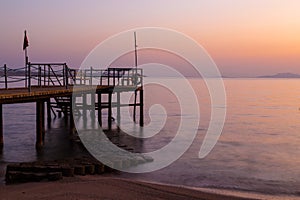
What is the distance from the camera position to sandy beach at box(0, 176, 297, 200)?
11.8m

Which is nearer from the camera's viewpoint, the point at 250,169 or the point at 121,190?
the point at 121,190

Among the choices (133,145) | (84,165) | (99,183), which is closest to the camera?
(99,183)

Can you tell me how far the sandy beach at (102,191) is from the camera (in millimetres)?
11828

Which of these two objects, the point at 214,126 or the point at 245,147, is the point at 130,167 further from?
the point at 214,126

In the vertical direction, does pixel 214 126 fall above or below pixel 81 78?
→ below

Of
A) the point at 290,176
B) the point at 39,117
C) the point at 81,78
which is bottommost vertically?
the point at 290,176

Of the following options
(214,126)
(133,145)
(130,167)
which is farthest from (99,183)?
(214,126)

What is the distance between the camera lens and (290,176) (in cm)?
1877

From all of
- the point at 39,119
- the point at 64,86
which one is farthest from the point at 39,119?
the point at 64,86

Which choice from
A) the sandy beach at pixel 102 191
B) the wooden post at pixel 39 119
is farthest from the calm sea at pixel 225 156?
the sandy beach at pixel 102 191

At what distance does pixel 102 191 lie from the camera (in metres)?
12.6

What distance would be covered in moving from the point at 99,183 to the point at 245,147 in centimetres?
1582

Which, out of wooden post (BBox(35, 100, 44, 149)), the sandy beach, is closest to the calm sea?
wooden post (BBox(35, 100, 44, 149))

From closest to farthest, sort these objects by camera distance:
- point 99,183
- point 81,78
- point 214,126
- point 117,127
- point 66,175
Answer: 1. point 99,183
2. point 66,175
3. point 81,78
4. point 117,127
5. point 214,126
